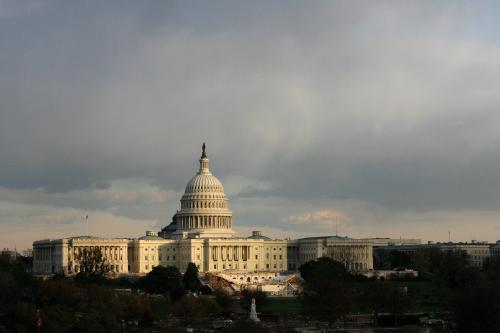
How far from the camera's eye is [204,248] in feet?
608

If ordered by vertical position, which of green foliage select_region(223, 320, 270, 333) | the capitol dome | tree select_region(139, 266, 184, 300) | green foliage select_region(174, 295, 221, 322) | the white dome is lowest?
green foliage select_region(223, 320, 270, 333)

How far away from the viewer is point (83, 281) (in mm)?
130125

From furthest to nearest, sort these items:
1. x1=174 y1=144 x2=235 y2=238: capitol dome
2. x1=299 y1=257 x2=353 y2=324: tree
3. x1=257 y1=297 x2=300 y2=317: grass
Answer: x1=174 y1=144 x2=235 y2=238: capitol dome < x1=257 y1=297 x2=300 y2=317: grass < x1=299 y1=257 x2=353 y2=324: tree

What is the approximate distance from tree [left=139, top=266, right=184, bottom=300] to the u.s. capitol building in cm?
3447

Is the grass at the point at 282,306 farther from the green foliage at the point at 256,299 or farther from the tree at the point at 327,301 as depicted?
the tree at the point at 327,301

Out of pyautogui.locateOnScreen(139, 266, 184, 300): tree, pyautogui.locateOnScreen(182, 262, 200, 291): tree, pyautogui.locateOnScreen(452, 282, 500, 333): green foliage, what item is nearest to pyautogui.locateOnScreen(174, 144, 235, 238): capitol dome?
pyautogui.locateOnScreen(182, 262, 200, 291): tree

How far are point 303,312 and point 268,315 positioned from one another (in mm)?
4715

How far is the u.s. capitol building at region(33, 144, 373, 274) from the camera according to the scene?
182m

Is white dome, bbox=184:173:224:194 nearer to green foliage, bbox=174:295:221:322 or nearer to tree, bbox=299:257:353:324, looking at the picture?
green foliage, bbox=174:295:221:322

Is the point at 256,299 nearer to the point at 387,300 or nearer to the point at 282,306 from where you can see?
the point at 282,306

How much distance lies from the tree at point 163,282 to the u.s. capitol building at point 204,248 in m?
34.5

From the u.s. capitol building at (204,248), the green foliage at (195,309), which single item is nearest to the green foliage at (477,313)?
the green foliage at (195,309)

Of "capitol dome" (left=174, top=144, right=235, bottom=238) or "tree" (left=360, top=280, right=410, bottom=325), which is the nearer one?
"tree" (left=360, top=280, right=410, bottom=325)

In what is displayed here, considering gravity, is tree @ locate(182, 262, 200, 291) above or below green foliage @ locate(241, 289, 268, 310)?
above
